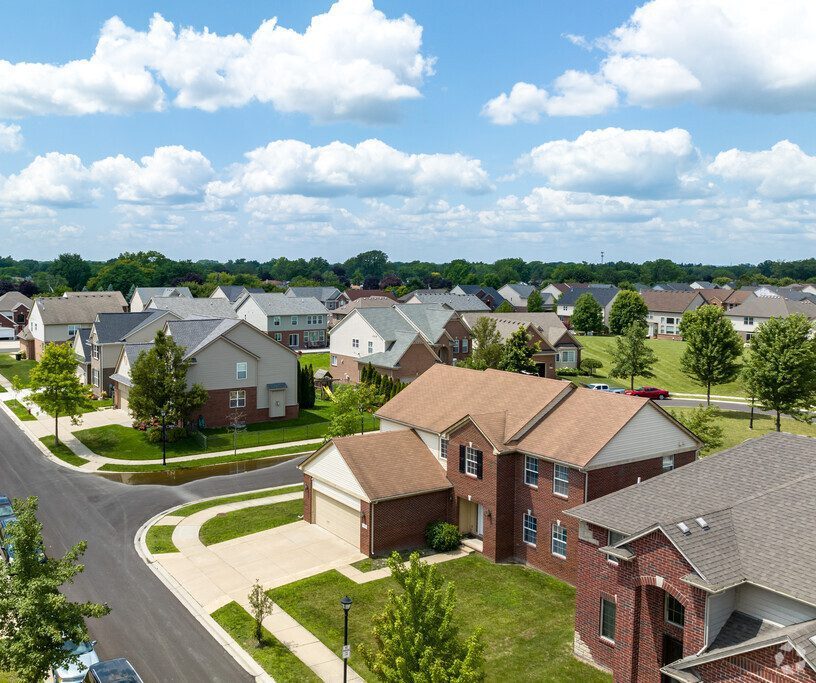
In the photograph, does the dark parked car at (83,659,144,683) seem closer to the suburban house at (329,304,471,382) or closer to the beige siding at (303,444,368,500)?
the beige siding at (303,444,368,500)

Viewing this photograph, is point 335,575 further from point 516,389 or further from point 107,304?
point 107,304

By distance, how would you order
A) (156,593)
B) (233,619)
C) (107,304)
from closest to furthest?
(233,619) → (156,593) → (107,304)

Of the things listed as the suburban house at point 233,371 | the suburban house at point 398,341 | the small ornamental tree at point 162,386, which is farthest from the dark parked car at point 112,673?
the suburban house at point 398,341

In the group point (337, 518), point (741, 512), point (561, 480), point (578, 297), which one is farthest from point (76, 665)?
point (578, 297)

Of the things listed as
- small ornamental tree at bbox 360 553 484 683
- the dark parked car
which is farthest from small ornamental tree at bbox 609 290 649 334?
the dark parked car

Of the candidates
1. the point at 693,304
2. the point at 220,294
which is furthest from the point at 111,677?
the point at 693,304

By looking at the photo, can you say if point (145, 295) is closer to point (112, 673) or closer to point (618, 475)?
point (618, 475)
